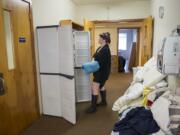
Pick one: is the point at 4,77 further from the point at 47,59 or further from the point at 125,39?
the point at 125,39

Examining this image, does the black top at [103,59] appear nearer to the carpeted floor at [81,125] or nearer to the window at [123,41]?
the carpeted floor at [81,125]

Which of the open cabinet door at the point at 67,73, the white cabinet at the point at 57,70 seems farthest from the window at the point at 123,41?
the open cabinet door at the point at 67,73

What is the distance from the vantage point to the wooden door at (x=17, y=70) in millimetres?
2127

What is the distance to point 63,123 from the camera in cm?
279

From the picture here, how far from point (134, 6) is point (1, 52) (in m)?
3.84

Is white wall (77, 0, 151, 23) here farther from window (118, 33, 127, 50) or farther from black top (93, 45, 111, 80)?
window (118, 33, 127, 50)

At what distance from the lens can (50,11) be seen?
10.8ft

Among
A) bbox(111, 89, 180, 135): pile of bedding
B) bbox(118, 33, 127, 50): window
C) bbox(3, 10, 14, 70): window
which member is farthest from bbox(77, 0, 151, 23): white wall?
bbox(118, 33, 127, 50): window

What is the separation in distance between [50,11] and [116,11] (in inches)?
88.4

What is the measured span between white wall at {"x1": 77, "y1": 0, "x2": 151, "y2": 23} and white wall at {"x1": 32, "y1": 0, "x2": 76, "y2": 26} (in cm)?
72

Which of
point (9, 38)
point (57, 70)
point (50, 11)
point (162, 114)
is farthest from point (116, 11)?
point (162, 114)

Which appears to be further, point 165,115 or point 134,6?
point 134,6

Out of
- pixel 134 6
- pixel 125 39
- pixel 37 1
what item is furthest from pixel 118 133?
pixel 125 39

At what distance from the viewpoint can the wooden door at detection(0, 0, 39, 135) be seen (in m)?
2.13
